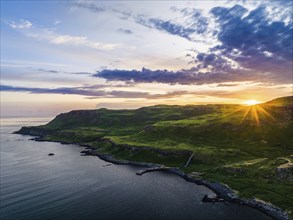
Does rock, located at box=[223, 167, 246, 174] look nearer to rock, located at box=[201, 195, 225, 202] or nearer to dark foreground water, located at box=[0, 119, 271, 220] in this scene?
dark foreground water, located at box=[0, 119, 271, 220]

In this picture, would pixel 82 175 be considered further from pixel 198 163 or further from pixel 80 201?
pixel 198 163

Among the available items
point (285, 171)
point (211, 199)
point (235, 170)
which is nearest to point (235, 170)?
point (235, 170)

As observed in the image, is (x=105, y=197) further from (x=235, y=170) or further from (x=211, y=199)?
(x=235, y=170)

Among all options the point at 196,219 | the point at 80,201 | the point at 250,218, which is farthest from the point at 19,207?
the point at 250,218

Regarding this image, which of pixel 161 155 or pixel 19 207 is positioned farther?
pixel 161 155

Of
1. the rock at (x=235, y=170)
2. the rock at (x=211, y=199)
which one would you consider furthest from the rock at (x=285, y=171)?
the rock at (x=211, y=199)

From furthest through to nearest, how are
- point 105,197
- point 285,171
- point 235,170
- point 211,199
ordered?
point 235,170 < point 285,171 < point 105,197 < point 211,199

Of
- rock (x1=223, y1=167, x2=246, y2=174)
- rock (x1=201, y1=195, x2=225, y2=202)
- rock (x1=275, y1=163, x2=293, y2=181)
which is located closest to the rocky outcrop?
rock (x1=223, y1=167, x2=246, y2=174)

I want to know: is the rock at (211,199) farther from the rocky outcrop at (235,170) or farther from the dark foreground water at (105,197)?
the rocky outcrop at (235,170)
